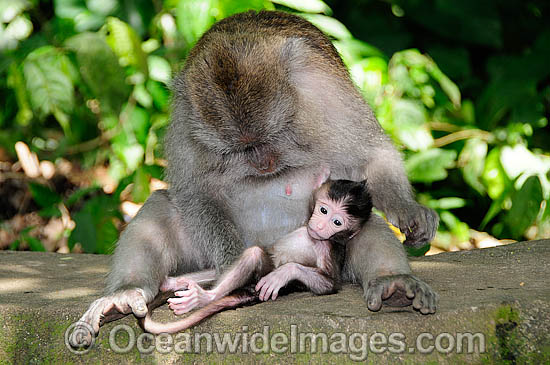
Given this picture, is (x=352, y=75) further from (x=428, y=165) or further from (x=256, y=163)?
(x=256, y=163)

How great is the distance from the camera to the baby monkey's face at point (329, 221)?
3535mm

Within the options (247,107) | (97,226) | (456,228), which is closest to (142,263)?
(247,107)

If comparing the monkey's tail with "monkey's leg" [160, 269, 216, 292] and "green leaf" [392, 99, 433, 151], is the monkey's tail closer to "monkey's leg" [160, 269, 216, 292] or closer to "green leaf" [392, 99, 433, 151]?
"monkey's leg" [160, 269, 216, 292]

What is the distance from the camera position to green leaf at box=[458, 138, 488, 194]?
20.3 ft

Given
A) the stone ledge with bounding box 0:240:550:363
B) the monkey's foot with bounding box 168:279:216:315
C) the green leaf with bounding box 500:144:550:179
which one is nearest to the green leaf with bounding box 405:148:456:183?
the green leaf with bounding box 500:144:550:179

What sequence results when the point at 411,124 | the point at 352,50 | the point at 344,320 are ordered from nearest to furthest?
the point at 344,320
the point at 352,50
the point at 411,124

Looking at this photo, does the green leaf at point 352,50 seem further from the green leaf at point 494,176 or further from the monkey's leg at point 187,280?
the monkey's leg at point 187,280

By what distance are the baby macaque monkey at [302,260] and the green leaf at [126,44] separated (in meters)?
2.21

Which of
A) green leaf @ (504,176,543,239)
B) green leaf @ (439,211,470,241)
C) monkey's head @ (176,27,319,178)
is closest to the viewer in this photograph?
monkey's head @ (176,27,319,178)

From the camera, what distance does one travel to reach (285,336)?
9.82 feet

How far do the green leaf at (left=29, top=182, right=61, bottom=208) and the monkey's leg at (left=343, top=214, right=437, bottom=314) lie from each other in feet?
13.0

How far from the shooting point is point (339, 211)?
3.55m

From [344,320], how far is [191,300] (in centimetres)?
74

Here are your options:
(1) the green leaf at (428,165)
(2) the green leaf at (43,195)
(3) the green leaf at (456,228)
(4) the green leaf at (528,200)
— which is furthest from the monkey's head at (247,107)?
(2) the green leaf at (43,195)
